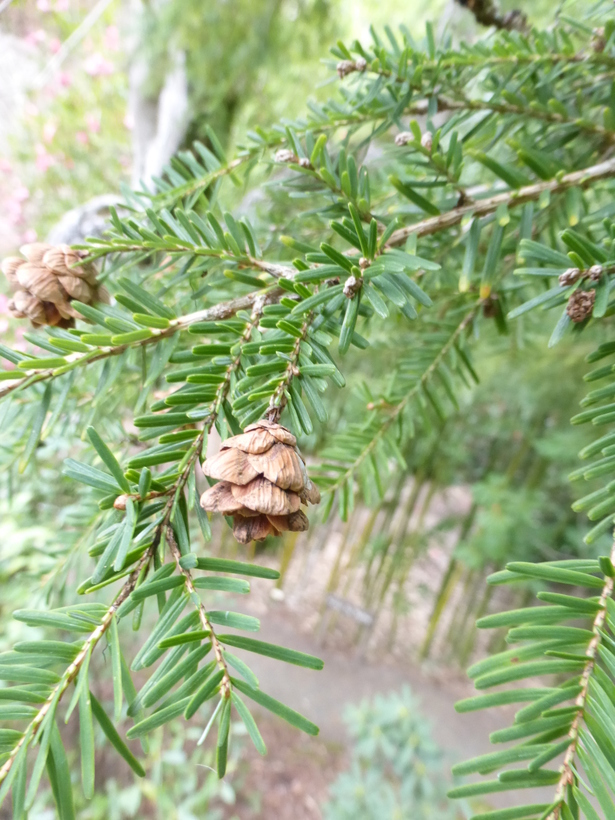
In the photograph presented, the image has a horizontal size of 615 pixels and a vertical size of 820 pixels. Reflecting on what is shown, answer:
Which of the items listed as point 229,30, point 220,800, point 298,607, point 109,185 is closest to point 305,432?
point 229,30

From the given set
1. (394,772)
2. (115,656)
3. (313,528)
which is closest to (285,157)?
(115,656)

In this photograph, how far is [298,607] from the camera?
6.48ft

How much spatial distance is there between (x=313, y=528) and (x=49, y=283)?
5.75 ft

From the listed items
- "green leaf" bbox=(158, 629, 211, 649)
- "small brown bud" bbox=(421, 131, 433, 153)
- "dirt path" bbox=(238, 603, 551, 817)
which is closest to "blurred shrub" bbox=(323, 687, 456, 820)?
"dirt path" bbox=(238, 603, 551, 817)

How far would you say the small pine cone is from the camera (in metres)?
0.22

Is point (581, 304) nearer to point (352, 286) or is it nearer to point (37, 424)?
point (352, 286)

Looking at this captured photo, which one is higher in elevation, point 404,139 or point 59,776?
point 404,139

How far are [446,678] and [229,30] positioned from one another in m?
2.20

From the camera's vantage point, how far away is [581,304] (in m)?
0.22

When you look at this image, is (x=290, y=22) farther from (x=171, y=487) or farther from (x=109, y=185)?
(x=109, y=185)

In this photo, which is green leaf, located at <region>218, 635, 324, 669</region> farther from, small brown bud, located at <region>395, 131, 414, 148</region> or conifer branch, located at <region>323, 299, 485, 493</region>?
small brown bud, located at <region>395, 131, 414, 148</region>

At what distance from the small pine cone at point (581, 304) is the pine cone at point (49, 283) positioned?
0.88ft

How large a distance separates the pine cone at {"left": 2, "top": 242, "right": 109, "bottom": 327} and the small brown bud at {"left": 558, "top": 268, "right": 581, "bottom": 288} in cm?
26

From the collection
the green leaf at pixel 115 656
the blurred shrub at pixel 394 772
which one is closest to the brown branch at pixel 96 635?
the green leaf at pixel 115 656
